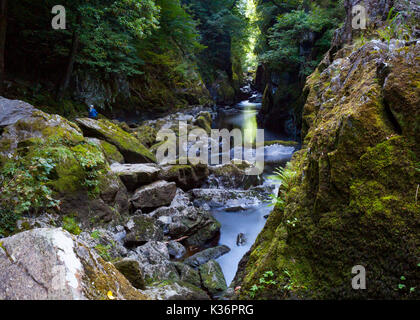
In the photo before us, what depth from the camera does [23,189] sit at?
11.8ft

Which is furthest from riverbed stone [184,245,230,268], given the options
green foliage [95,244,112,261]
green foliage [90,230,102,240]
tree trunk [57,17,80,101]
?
tree trunk [57,17,80,101]

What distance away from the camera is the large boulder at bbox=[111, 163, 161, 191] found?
654 centimetres

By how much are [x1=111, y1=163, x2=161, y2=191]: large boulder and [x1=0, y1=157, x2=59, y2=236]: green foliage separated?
88.6 inches

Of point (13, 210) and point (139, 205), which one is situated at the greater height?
point (13, 210)

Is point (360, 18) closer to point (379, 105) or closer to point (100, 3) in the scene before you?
point (379, 105)

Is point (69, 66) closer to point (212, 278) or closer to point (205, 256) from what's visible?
point (205, 256)

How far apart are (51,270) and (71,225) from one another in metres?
2.84

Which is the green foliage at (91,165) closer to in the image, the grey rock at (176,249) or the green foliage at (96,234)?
the green foliage at (96,234)

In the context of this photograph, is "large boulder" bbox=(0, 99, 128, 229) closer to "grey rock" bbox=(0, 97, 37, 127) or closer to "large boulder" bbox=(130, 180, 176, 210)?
"grey rock" bbox=(0, 97, 37, 127)

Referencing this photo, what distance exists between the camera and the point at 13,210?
3348mm

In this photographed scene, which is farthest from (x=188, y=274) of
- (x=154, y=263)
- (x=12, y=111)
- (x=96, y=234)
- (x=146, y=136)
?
(x=146, y=136)

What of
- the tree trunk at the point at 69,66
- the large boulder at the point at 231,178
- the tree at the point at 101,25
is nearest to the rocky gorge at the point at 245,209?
the large boulder at the point at 231,178
